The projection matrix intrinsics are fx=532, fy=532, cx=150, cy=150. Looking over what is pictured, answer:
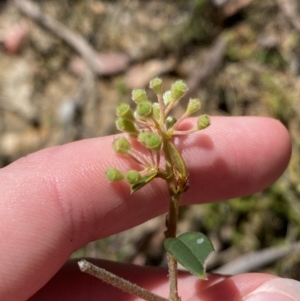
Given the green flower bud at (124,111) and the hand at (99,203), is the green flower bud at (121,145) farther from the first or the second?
the hand at (99,203)

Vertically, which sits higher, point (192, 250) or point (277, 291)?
point (192, 250)

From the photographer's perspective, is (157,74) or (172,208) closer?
(172,208)

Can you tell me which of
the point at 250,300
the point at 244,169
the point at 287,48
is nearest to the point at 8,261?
the point at 250,300

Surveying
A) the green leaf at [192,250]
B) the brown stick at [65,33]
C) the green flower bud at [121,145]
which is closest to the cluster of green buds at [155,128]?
the green flower bud at [121,145]

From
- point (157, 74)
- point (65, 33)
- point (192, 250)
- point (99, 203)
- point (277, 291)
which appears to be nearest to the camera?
point (192, 250)

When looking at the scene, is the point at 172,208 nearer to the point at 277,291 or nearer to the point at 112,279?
the point at 112,279

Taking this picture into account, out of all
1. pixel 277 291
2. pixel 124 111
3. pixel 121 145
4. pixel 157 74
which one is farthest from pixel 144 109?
pixel 157 74

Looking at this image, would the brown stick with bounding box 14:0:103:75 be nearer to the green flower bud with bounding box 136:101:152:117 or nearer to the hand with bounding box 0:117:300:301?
the hand with bounding box 0:117:300:301

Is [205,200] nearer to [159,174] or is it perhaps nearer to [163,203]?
[163,203]
